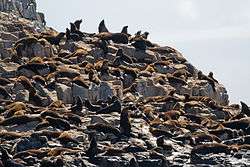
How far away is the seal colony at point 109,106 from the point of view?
63.8 meters

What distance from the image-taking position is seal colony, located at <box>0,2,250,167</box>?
2511 inches

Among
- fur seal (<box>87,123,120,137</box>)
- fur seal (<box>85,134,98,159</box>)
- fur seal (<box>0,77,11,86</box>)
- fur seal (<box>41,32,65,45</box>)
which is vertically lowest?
fur seal (<box>85,134,98,159</box>)

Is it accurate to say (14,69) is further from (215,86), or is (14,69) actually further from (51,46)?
(215,86)

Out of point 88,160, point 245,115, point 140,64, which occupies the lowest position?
point 88,160

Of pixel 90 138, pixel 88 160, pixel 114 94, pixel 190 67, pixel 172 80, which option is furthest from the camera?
Result: pixel 190 67

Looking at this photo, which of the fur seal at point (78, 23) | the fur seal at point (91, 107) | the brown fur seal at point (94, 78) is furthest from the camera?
the fur seal at point (78, 23)

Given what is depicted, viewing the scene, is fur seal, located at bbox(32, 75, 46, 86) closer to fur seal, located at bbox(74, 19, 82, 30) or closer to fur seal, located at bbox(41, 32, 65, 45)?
fur seal, located at bbox(41, 32, 65, 45)

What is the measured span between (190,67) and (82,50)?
1507cm

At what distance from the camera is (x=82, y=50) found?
306 feet

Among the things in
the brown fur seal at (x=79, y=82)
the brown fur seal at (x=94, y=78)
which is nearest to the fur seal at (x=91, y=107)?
the brown fur seal at (x=79, y=82)

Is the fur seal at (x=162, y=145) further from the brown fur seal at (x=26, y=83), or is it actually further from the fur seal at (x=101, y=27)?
the fur seal at (x=101, y=27)

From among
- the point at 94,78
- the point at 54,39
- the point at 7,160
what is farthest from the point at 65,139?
the point at 54,39

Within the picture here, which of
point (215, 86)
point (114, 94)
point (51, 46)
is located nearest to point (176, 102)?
point (114, 94)

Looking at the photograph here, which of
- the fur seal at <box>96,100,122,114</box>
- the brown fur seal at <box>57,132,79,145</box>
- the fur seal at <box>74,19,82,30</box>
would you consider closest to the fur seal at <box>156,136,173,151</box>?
the fur seal at <box>96,100,122,114</box>
